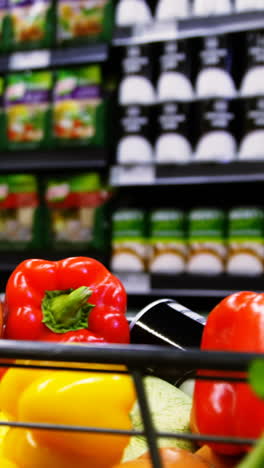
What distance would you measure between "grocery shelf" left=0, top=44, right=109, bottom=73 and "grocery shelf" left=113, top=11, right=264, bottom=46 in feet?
0.39

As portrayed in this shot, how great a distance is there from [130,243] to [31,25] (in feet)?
3.32

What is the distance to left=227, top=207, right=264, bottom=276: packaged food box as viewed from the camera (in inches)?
70.2

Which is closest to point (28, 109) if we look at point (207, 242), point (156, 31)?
point (156, 31)

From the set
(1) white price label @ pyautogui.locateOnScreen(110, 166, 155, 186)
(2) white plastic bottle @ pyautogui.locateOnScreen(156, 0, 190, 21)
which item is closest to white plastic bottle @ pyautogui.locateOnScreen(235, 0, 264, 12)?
(2) white plastic bottle @ pyautogui.locateOnScreen(156, 0, 190, 21)

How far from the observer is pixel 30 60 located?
2070mm

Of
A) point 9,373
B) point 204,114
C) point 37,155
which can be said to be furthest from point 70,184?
point 9,373

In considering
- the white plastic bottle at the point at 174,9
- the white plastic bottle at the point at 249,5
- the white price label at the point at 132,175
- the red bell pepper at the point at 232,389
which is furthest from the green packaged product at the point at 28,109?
the red bell pepper at the point at 232,389

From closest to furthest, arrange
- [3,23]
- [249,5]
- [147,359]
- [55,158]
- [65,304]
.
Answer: [147,359] < [65,304] < [249,5] < [55,158] < [3,23]

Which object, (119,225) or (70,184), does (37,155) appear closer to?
(70,184)

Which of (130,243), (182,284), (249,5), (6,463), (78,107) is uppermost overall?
(249,5)

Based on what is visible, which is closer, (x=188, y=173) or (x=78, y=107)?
(x=188, y=173)

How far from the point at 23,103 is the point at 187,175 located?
2.66 feet

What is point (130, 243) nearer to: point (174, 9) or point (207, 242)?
point (207, 242)

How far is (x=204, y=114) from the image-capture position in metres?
1.81
